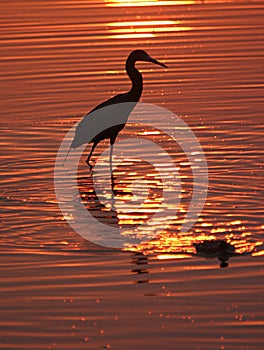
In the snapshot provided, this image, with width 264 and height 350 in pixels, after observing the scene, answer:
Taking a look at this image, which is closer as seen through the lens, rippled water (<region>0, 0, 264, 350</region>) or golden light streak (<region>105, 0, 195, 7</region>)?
rippled water (<region>0, 0, 264, 350</region>)

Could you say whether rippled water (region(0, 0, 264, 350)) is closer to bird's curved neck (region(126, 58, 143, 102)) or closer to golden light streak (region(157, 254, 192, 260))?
golden light streak (region(157, 254, 192, 260))

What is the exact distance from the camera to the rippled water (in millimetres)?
9875

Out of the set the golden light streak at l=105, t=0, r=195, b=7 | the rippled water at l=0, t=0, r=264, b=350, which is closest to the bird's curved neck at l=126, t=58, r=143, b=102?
the rippled water at l=0, t=0, r=264, b=350

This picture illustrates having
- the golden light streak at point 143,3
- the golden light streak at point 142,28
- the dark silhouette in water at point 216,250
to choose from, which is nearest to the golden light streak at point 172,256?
the dark silhouette in water at point 216,250

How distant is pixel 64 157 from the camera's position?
15844mm

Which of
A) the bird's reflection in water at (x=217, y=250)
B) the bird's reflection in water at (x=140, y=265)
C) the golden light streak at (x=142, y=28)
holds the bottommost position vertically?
the bird's reflection in water at (x=140, y=265)

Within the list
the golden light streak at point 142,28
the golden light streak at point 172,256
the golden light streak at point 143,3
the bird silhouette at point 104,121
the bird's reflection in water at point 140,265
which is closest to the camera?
the bird's reflection in water at point 140,265

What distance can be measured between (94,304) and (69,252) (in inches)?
58.3

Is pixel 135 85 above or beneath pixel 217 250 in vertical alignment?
above

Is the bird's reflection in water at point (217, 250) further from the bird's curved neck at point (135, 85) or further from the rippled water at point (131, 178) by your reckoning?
the bird's curved neck at point (135, 85)

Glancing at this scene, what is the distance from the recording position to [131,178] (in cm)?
1488

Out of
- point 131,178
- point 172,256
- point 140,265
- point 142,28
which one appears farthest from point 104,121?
point 142,28

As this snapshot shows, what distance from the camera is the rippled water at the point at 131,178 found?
9.88m

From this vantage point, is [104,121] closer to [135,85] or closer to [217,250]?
[135,85]
